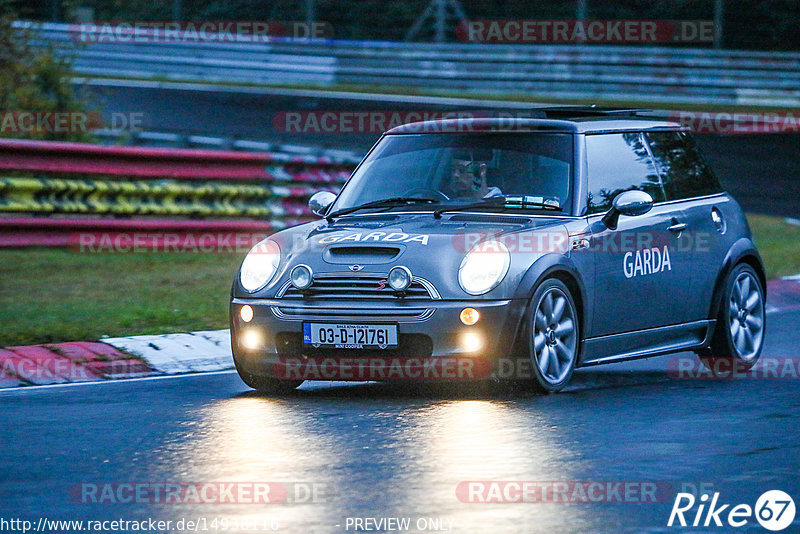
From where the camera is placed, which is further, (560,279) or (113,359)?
(113,359)

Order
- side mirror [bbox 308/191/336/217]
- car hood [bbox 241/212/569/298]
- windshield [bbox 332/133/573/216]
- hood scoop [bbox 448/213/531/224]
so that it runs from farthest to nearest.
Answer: side mirror [bbox 308/191/336/217]
windshield [bbox 332/133/573/216]
hood scoop [bbox 448/213/531/224]
car hood [bbox 241/212/569/298]

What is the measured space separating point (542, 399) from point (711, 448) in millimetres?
1439

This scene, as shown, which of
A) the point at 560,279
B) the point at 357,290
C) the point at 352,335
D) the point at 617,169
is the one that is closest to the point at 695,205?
the point at 617,169

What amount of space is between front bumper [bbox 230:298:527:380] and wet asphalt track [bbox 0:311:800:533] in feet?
0.76

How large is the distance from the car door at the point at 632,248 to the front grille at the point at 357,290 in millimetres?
1213

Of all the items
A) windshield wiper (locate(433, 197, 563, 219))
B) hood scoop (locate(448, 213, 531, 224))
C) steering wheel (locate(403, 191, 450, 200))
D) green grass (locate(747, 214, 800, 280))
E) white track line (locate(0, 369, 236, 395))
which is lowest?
green grass (locate(747, 214, 800, 280))

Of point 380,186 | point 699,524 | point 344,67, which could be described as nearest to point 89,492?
point 699,524

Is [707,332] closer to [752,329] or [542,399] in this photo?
[752,329]

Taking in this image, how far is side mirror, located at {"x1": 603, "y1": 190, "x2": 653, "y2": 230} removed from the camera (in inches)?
340

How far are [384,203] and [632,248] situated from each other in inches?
57.9

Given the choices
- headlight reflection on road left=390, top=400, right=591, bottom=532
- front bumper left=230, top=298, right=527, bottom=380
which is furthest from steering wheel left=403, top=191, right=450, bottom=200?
headlight reflection on road left=390, top=400, right=591, bottom=532

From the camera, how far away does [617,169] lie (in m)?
9.16

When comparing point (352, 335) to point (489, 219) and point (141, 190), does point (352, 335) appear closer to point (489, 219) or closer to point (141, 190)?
point (489, 219)

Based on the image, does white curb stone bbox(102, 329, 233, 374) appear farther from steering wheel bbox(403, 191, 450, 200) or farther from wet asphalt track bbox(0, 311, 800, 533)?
steering wheel bbox(403, 191, 450, 200)
